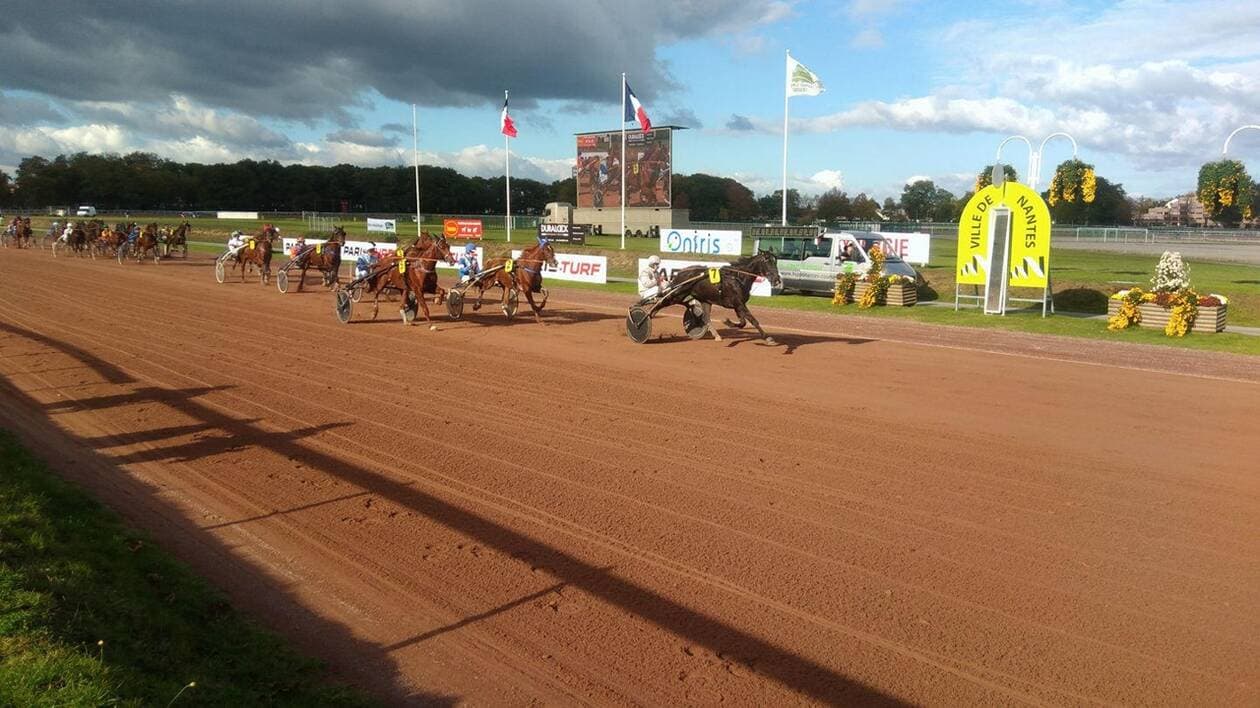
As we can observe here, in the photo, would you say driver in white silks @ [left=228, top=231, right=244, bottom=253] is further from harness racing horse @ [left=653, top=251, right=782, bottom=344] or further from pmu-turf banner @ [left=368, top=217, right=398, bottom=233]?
pmu-turf banner @ [left=368, top=217, right=398, bottom=233]

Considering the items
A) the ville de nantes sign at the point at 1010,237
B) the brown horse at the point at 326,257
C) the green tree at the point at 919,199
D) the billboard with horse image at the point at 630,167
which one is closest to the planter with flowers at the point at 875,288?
the ville de nantes sign at the point at 1010,237

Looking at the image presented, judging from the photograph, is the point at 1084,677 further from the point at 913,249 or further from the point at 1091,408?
the point at 913,249

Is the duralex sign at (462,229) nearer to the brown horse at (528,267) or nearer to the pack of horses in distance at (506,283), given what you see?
the pack of horses in distance at (506,283)

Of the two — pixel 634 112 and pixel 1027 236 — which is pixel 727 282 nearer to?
pixel 1027 236

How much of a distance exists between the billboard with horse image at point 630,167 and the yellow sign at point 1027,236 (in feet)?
129

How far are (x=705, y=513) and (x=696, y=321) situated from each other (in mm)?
9588

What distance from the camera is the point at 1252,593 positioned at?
534cm

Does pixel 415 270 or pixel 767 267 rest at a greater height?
pixel 767 267

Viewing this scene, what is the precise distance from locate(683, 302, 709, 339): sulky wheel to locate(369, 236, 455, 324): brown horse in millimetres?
5085

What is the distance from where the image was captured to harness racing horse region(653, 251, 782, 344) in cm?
1504

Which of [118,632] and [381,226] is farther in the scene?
[381,226]

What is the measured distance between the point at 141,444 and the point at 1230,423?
1173cm

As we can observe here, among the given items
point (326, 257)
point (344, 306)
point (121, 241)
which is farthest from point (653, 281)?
point (121, 241)

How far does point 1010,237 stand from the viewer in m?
19.9
